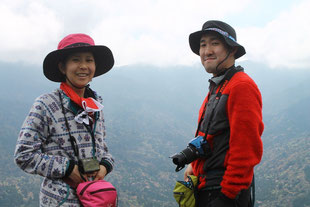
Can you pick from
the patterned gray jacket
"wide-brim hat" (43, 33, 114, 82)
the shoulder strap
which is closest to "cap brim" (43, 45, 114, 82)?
"wide-brim hat" (43, 33, 114, 82)

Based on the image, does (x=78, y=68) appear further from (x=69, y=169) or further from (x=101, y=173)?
(x=101, y=173)

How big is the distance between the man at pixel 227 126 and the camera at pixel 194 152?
5 centimetres

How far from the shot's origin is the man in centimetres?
236

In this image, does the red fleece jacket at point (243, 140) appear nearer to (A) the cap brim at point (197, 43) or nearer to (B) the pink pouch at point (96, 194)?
(A) the cap brim at point (197, 43)

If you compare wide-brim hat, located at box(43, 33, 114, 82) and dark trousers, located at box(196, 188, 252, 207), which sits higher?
wide-brim hat, located at box(43, 33, 114, 82)

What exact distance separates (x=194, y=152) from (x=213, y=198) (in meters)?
0.53

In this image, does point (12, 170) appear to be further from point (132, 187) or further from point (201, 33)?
point (201, 33)

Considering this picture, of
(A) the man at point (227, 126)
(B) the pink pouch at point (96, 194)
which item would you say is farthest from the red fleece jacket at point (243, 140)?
(B) the pink pouch at point (96, 194)

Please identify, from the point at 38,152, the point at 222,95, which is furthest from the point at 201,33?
the point at 38,152

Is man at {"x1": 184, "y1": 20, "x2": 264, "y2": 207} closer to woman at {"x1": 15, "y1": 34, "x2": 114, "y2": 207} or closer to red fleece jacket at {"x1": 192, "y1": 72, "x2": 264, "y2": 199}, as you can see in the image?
red fleece jacket at {"x1": 192, "y1": 72, "x2": 264, "y2": 199}

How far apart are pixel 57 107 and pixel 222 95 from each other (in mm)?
1809

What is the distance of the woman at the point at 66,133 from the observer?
2.29m

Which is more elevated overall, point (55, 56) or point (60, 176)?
point (55, 56)

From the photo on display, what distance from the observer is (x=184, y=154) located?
2748 millimetres
